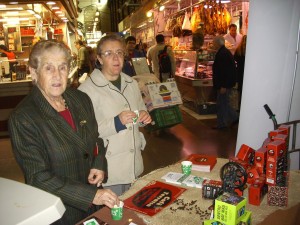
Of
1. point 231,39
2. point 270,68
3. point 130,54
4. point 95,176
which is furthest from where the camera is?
point 231,39

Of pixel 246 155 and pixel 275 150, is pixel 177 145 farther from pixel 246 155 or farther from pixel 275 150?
pixel 275 150

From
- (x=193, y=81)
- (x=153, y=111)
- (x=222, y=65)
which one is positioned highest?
(x=222, y=65)

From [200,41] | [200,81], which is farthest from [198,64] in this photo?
[200,41]

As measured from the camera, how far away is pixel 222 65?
6.21m

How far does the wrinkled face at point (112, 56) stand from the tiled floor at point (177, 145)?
8.60ft

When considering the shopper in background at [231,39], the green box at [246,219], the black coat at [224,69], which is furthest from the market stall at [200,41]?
the green box at [246,219]

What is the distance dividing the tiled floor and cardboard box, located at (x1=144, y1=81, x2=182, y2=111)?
0.83m

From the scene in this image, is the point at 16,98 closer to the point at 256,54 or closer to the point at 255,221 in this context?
the point at 256,54

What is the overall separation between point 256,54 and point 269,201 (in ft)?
5.56

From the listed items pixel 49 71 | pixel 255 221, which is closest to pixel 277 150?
pixel 255 221

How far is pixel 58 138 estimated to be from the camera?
5.68 feet

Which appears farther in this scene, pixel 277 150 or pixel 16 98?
pixel 16 98

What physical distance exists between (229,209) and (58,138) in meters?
1.08

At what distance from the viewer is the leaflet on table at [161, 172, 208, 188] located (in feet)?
6.72
